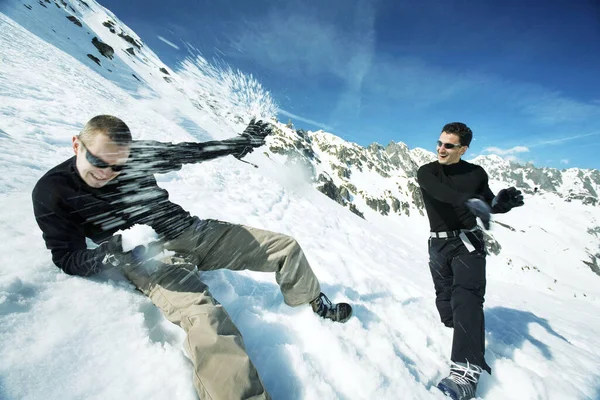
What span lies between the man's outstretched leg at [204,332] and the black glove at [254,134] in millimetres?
1947

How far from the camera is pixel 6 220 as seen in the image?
3.34m

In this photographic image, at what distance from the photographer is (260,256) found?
11.6ft

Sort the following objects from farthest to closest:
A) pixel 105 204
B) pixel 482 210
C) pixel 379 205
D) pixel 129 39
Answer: pixel 379 205 < pixel 129 39 < pixel 482 210 < pixel 105 204

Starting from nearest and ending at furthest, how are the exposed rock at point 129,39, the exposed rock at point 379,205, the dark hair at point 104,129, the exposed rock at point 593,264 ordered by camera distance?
the dark hair at point 104,129
the exposed rock at point 129,39
the exposed rock at point 593,264
the exposed rock at point 379,205

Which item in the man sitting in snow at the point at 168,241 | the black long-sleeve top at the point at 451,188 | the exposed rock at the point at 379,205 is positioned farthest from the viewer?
the exposed rock at the point at 379,205

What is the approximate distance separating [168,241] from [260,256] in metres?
1.13

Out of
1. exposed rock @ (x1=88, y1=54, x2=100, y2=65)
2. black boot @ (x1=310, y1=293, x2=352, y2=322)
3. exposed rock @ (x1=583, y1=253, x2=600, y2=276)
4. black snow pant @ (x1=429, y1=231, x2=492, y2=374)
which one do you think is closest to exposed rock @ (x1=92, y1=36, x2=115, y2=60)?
exposed rock @ (x1=88, y1=54, x2=100, y2=65)

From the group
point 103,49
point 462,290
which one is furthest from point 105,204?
point 103,49

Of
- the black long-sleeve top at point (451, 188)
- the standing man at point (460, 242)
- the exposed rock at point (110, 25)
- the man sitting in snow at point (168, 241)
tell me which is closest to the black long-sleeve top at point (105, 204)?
the man sitting in snow at point (168, 241)

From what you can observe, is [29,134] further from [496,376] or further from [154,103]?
[154,103]

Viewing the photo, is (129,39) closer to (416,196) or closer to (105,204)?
(105,204)

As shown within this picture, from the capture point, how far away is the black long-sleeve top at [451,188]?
4.09 m

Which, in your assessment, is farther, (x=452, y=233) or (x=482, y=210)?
(x=452, y=233)

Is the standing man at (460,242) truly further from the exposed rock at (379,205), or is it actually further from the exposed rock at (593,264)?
the exposed rock at (593,264)
